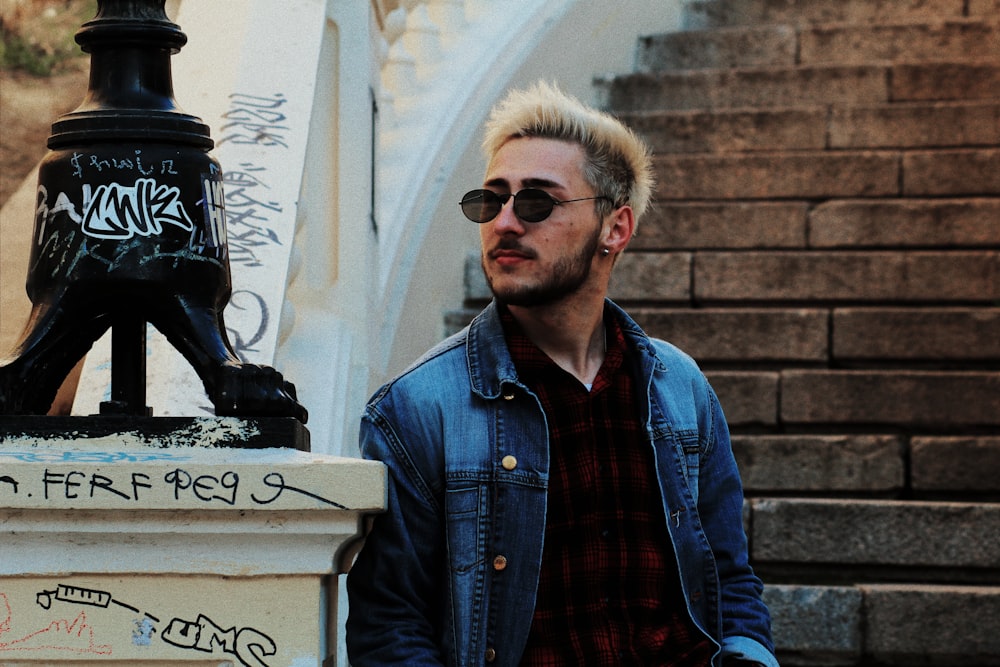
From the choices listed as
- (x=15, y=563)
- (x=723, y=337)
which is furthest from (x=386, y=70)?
(x=15, y=563)

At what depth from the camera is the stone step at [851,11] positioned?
25.7ft

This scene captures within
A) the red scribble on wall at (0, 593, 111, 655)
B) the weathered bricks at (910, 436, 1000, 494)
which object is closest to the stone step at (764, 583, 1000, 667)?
the weathered bricks at (910, 436, 1000, 494)

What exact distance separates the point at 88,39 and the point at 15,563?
28.5 inches

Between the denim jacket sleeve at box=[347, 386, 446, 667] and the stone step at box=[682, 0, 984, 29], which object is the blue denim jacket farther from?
the stone step at box=[682, 0, 984, 29]

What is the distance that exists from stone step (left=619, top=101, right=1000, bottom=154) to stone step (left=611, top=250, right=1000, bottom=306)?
0.87m

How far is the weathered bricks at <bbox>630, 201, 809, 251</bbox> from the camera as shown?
6.08 m

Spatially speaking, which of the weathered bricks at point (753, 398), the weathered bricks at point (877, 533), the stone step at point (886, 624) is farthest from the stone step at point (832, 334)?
the stone step at point (886, 624)

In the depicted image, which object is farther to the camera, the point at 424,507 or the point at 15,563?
the point at 424,507

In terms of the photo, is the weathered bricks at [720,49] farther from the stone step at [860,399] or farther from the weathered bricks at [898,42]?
the stone step at [860,399]

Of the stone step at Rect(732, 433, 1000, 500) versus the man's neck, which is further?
the stone step at Rect(732, 433, 1000, 500)

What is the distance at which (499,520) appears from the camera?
7.65 feet

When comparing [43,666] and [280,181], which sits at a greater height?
[280,181]

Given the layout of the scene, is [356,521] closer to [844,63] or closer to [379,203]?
[379,203]

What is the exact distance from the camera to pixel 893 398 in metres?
5.20
